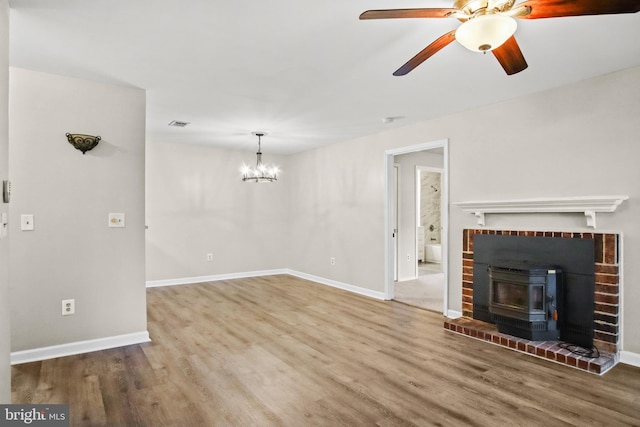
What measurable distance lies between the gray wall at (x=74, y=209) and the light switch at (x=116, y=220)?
1.5 inches

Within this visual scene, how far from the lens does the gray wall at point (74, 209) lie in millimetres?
3043

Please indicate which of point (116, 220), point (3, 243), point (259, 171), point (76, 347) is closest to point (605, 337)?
point (3, 243)

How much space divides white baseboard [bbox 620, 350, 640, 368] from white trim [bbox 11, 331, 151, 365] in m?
4.21

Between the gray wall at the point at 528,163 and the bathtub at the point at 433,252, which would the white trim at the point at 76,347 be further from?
the bathtub at the point at 433,252

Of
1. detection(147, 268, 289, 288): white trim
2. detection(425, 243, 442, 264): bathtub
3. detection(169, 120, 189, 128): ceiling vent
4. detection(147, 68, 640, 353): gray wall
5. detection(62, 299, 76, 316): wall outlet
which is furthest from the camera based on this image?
detection(425, 243, 442, 264): bathtub

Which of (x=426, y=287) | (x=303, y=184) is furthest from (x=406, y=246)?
(x=303, y=184)

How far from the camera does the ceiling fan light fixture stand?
5.56 ft

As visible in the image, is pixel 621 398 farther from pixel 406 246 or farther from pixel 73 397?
pixel 406 246

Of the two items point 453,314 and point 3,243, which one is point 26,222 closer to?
point 3,243

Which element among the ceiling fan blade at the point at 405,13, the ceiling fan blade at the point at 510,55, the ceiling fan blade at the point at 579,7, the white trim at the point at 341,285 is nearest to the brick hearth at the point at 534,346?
the white trim at the point at 341,285

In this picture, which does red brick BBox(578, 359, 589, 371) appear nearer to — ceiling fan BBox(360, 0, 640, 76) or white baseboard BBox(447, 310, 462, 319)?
white baseboard BBox(447, 310, 462, 319)

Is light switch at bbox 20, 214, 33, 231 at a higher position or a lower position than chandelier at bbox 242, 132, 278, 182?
lower

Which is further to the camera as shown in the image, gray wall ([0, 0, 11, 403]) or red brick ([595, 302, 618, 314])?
red brick ([595, 302, 618, 314])

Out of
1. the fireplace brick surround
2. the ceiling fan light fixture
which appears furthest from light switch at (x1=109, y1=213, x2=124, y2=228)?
the fireplace brick surround
